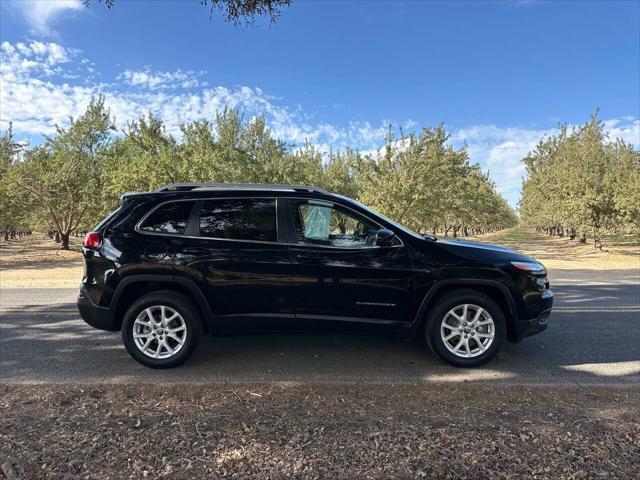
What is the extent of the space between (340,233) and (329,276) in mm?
756

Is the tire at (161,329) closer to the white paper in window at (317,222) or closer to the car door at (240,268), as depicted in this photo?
the car door at (240,268)

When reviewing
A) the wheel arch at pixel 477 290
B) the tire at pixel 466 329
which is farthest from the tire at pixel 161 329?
the tire at pixel 466 329

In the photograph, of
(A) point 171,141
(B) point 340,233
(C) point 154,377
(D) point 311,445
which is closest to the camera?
(D) point 311,445

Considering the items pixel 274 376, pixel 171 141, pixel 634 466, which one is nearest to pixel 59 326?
pixel 274 376

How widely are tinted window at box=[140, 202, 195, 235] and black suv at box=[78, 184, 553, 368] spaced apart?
0.4 inches

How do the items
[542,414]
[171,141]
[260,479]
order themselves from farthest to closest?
[171,141], [542,414], [260,479]

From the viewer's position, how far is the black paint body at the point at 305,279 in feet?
14.2

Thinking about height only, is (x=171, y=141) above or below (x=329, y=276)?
above

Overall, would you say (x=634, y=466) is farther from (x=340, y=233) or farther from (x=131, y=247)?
(x=131, y=247)

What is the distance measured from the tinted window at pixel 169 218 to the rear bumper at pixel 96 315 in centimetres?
96

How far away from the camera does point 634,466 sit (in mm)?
2596

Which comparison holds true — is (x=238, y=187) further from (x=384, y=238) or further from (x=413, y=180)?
(x=413, y=180)

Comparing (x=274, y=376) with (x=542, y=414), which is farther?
(x=274, y=376)

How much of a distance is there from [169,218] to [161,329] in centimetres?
118
